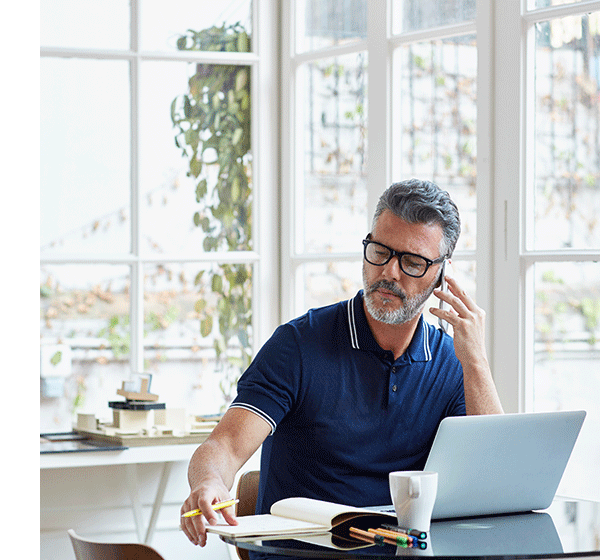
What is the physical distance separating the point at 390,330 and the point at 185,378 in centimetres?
169

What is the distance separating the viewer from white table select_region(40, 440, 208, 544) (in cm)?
302

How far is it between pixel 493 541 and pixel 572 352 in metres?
1.44

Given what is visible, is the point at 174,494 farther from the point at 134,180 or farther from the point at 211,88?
the point at 211,88

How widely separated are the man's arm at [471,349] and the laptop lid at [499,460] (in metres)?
0.38

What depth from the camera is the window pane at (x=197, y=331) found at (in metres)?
3.62

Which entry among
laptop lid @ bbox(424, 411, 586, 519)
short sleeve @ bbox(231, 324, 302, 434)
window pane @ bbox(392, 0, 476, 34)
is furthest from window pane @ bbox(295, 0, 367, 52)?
laptop lid @ bbox(424, 411, 586, 519)

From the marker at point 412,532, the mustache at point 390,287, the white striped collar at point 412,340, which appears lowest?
the marker at point 412,532

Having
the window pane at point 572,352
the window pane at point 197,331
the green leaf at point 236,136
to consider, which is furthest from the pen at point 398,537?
the green leaf at point 236,136

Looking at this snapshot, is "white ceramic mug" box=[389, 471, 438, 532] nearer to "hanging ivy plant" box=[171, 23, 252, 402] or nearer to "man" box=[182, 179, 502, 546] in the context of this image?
"man" box=[182, 179, 502, 546]

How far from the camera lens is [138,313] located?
11.7ft

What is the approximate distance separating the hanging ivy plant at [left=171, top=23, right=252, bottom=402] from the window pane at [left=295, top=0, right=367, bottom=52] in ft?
0.84

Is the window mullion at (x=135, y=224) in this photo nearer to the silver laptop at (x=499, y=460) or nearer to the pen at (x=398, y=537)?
the silver laptop at (x=499, y=460)

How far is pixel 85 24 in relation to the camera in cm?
353

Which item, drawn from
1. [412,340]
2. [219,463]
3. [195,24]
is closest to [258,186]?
[195,24]
